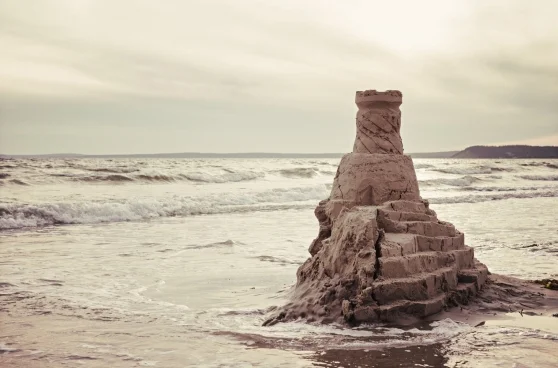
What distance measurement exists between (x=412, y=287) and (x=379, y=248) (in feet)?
1.67

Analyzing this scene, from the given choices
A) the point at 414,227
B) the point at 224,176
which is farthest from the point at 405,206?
the point at 224,176

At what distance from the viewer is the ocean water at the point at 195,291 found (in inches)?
218

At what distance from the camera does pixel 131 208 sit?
20203 mm

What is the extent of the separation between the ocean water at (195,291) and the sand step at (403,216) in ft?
4.10

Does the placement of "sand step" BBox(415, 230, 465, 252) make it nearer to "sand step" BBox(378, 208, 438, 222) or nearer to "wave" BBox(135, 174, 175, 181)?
"sand step" BBox(378, 208, 438, 222)

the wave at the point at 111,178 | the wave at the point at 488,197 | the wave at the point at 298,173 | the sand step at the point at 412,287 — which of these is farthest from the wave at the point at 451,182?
the sand step at the point at 412,287

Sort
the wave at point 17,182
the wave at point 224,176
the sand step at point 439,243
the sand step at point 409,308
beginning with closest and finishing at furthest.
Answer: the sand step at point 409,308 → the sand step at point 439,243 → the wave at point 17,182 → the wave at point 224,176

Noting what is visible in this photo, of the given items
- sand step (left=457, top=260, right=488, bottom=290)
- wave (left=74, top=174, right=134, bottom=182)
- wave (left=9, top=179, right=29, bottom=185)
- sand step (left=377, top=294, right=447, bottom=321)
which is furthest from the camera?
wave (left=74, top=174, right=134, bottom=182)

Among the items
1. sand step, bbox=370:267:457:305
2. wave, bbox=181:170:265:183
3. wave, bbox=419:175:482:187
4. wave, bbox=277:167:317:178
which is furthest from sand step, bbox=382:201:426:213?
wave, bbox=277:167:317:178

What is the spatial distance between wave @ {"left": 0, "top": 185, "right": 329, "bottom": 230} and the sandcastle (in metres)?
12.2

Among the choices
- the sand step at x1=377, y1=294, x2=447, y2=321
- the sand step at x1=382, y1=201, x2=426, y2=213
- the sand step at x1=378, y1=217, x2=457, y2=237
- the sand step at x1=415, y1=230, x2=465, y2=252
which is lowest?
the sand step at x1=377, y1=294, x2=447, y2=321

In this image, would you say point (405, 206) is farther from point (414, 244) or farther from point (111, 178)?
point (111, 178)

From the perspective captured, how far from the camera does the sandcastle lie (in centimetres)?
628

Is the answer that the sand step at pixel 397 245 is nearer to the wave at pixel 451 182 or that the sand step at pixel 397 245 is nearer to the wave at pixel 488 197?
the wave at pixel 488 197
